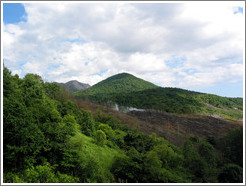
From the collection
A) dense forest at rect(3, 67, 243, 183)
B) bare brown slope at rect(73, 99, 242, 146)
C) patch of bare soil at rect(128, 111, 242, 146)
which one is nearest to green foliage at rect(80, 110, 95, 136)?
dense forest at rect(3, 67, 243, 183)

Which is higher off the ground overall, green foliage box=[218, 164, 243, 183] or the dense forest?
the dense forest

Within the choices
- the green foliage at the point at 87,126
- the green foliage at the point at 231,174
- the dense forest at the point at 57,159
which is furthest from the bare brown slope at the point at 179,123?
the dense forest at the point at 57,159

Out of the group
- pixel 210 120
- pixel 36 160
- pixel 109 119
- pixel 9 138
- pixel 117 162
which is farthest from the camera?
pixel 210 120

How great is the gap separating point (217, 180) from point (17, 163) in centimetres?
2265

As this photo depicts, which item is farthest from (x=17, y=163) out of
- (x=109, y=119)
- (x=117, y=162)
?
(x=109, y=119)

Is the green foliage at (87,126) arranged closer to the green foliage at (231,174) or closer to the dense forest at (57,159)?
the dense forest at (57,159)

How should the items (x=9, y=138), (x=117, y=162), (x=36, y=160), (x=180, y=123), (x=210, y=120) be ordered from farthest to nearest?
(x=210, y=120), (x=180, y=123), (x=117, y=162), (x=36, y=160), (x=9, y=138)

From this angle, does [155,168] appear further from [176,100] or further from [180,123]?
[176,100]

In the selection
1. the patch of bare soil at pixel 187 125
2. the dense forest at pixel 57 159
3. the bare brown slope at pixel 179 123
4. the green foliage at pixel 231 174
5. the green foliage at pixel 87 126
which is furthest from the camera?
the patch of bare soil at pixel 187 125

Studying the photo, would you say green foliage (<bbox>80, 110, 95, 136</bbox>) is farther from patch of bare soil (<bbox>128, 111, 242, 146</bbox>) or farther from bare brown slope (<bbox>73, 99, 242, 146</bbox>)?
patch of bare soil (<bbox>128, 111, 242, 146</bbox>)

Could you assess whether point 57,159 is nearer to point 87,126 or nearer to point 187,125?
point 87,126

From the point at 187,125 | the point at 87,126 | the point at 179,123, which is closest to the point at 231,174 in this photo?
the point at 87,126

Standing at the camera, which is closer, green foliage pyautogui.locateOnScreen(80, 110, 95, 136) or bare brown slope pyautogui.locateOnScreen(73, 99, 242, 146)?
green foliage pyautogui.locateOnScreen(80, 110, 95, 136)

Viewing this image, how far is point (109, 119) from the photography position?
50344 mm
